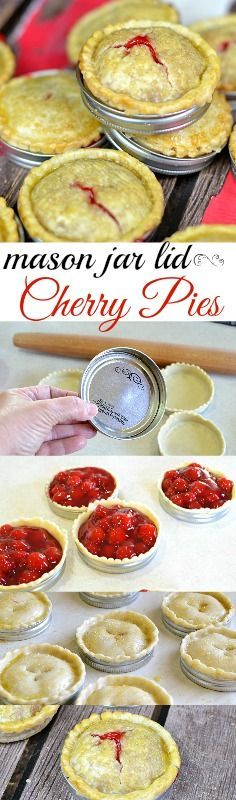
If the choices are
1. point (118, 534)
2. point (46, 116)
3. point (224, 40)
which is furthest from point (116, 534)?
point (224, 40)

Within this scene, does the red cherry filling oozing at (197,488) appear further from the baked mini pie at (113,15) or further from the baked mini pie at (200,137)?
the baked mini pie at (113,15)

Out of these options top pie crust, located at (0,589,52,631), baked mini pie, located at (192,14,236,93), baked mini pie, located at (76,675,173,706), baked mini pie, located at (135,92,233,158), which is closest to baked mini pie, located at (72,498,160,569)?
top pie crust, located at (0,589,52,631)

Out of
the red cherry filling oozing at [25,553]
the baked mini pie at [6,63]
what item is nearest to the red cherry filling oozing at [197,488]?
the red cherry filling oozing at [25,553]

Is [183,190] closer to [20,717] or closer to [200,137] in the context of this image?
[200,137]

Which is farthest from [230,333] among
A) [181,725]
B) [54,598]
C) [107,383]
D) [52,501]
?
[181,725]

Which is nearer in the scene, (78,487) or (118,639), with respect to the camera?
(78,487)

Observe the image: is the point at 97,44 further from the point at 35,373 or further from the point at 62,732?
the point at 62,732
